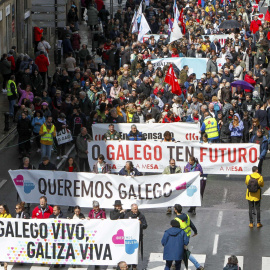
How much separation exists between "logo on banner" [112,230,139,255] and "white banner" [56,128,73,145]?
9322mm

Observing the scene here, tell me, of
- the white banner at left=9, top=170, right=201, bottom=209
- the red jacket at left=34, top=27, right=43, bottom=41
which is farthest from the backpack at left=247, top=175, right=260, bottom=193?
the red jacket at left=34, top=27, right=43, bottom=41

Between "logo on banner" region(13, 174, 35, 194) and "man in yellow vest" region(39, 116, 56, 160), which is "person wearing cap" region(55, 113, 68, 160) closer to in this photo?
"man in yellow vest" region(39, 116, 56, 160)

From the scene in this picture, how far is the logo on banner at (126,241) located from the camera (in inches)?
857

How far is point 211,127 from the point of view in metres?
30.4

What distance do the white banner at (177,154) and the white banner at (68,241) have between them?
6455mm

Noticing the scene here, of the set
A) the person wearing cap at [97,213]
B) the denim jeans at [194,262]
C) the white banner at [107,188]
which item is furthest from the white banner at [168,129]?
the denim jeans at [194,262]

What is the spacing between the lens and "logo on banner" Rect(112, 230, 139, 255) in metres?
21.8

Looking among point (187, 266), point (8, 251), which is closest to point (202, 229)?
point (187, 266)

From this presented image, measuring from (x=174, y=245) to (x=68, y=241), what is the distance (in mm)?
2389

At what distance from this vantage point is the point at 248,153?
90.8 feet

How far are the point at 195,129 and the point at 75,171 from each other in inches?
213

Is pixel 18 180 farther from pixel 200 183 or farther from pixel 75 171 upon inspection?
pixel 200 183

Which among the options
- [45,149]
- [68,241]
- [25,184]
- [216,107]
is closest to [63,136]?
[45,149]

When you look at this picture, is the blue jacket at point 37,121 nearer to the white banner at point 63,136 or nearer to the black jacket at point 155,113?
the white banner at point 63,136
